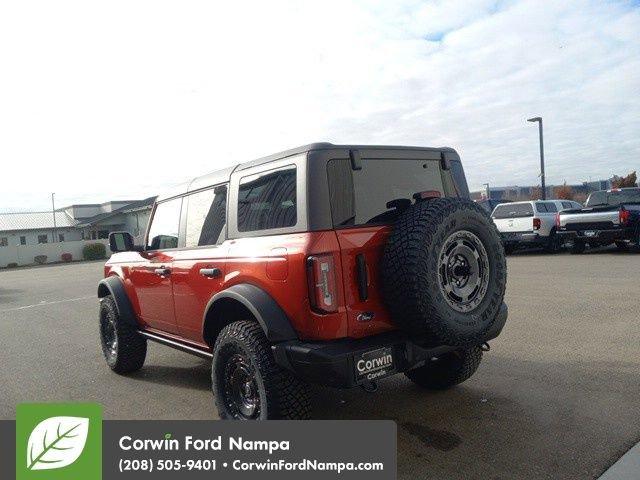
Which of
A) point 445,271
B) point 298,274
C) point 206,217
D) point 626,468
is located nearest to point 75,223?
point 206,217

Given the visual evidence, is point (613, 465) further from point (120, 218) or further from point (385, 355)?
point (120, 218)

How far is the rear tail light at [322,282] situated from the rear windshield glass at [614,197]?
15.0m

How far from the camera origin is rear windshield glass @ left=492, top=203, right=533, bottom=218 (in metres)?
16.5

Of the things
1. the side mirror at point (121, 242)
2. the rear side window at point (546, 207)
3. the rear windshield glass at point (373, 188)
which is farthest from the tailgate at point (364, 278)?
the rear side window at point (546, 207)

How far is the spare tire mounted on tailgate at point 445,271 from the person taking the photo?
126 inches

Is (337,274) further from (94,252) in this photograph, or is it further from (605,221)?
(94,252)

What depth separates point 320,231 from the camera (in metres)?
3.27

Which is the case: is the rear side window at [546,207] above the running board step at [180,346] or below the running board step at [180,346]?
above

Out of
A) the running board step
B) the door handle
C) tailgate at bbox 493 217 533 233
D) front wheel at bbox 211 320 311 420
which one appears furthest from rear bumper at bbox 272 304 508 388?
tailgate at bbox 493 217 533 233

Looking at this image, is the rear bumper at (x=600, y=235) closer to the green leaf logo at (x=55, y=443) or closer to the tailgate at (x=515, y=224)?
the tailgate at (x=515, y=224)

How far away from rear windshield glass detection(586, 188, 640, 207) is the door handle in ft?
48.8

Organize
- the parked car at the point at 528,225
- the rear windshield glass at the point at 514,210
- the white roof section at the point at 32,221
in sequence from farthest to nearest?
the white roof section at the point at 32,221 < the rear windshield glass at the point at 514,210 < the parked car at the point at 528,225

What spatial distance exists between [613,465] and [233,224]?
2.88 m

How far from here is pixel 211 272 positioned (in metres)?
3.97
